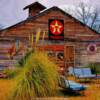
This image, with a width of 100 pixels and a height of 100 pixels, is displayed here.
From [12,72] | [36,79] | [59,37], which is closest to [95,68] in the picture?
[59,37]

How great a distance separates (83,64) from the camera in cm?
2781

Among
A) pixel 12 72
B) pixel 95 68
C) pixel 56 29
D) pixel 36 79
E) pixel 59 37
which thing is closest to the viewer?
pixel 36 79

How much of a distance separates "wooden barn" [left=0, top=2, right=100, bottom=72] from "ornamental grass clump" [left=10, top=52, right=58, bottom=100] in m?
14.5

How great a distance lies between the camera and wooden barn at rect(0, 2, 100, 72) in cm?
2623

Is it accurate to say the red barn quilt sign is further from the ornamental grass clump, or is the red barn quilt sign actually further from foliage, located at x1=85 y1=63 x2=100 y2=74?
the ornamental grass clump

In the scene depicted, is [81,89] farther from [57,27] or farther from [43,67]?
[57,27]

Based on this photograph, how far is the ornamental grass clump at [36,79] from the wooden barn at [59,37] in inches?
572

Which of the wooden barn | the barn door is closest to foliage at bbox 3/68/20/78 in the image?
the wooden barn

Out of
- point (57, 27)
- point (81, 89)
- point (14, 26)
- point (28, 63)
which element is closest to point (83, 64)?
point (57, 27)

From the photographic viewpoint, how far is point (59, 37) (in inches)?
1067

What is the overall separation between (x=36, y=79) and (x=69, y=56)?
16275mm

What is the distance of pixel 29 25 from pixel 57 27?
74.5 inches

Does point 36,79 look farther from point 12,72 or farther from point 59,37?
point 59,37

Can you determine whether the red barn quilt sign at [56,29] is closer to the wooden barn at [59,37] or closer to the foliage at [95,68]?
the wooden barn at [59,37]
